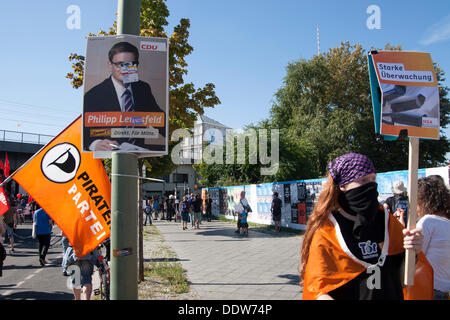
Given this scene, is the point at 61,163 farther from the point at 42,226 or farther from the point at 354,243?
the point at 42,226

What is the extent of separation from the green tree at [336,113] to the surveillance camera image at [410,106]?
2531 cm

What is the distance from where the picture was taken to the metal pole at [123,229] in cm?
251

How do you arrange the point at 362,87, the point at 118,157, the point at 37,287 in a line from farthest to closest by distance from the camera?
the point at 362,87, the point at 37,287, the point at 118,157

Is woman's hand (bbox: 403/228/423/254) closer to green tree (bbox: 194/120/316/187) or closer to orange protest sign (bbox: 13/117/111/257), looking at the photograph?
orange protest sign (bbox: 13/117/111/257)

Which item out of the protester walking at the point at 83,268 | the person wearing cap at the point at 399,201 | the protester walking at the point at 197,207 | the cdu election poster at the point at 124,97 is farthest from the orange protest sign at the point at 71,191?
the protester walking at the point at 197,207

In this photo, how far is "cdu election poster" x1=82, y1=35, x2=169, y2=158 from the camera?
2.68m

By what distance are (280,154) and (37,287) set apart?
2048 centimetres

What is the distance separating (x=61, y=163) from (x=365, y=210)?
11.4 feet

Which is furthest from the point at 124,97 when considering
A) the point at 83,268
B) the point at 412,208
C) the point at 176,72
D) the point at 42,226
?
the point at 42,226

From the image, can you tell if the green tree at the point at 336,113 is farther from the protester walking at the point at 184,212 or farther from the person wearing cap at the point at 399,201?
the person wearing cap at the point at 399,201

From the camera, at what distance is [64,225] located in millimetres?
3844
